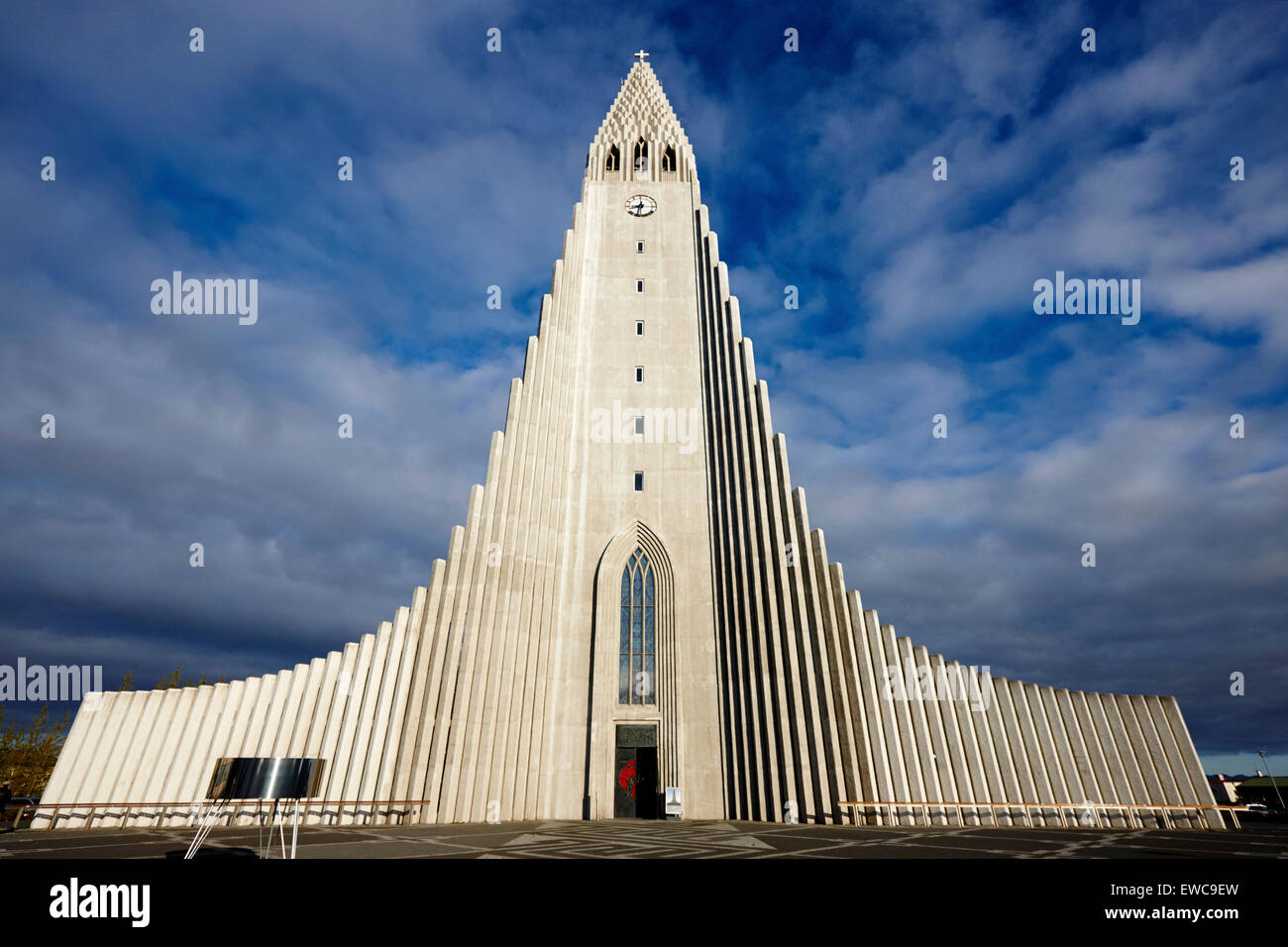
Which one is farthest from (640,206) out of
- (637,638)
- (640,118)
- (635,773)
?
(635,773)

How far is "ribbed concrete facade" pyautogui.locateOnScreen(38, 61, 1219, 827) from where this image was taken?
20.0 meters

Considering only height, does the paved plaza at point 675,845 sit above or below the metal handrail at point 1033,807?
above

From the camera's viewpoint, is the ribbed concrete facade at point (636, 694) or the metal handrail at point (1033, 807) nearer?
the metal handrail at point (1033, 807)

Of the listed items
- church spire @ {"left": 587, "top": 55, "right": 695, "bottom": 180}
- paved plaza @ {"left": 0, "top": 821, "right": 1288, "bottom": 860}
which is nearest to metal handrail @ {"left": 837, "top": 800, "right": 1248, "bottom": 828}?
paved plaza @ {"left": 0, "top": 821, "right": 1288, "bottom": 860}

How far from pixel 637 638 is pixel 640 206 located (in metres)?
22.8

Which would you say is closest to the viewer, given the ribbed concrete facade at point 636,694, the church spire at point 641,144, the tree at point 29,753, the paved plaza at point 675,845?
the paved plaza at point 675,845

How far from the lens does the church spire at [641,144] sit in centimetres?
3384

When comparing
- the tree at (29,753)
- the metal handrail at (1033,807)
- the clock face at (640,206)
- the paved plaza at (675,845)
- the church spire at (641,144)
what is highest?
the church spire at (641,144)

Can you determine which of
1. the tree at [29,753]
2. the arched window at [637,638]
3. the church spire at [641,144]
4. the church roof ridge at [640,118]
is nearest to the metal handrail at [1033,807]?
the arched window at [637,638]

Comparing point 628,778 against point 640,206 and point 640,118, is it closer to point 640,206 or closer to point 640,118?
point 640,206

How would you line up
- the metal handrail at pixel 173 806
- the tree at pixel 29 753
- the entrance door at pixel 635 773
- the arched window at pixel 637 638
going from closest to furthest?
the metal handrail at pixel 173 806 < the entrance door at pixel 635 773 < the arched window at pixel 637 638 < the tree at pixel 29 753

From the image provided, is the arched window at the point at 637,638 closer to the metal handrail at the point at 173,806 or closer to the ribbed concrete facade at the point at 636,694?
the ribbed concrete facade at the point at 636,694
